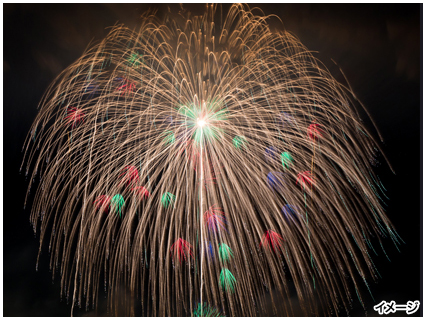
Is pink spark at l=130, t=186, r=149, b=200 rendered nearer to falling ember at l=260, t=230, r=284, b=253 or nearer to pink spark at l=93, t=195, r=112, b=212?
pink spark at l=93, t=195, r=112, b=212

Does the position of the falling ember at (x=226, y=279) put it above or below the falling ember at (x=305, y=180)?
below

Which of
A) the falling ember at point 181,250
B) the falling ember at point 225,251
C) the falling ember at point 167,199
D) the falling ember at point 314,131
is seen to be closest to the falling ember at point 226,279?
the falling ember at point 225,251

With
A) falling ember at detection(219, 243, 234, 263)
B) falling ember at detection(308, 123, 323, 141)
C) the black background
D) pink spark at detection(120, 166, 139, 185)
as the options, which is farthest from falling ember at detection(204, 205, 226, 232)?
the black background

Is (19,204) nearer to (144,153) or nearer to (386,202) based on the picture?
(144,153)

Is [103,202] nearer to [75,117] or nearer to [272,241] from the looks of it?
[75,117]

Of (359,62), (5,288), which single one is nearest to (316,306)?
(359,62)

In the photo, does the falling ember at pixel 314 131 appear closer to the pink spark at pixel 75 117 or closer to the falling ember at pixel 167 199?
the falling ember at pixel 167 199
